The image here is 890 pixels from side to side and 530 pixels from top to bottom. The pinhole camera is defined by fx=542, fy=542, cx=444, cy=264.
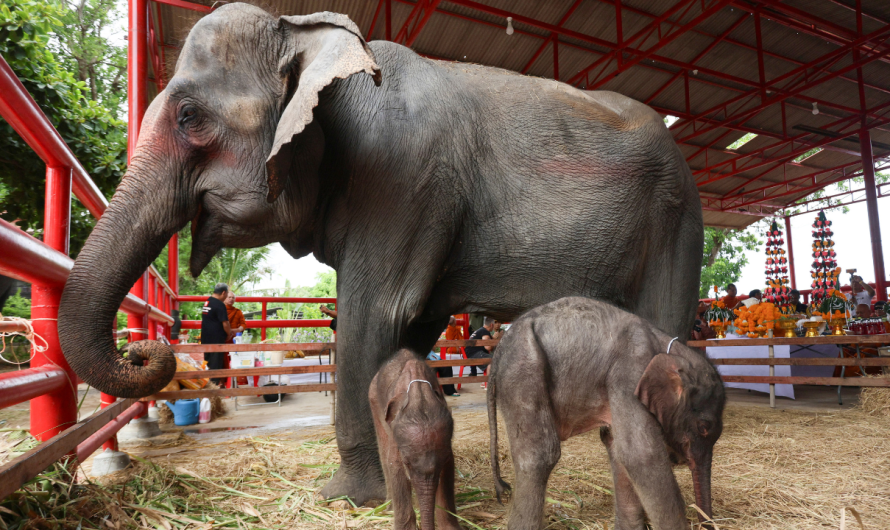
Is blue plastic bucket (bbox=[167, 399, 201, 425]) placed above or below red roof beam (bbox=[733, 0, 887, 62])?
below

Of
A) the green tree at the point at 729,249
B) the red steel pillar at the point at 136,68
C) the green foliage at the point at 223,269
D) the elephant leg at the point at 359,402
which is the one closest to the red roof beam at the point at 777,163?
the green tree at the point at 729,249

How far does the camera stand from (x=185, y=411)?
5676 mm

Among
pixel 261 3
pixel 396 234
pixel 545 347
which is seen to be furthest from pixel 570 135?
pixel 261 3

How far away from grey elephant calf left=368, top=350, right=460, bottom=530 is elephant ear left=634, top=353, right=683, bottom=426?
0.61 m

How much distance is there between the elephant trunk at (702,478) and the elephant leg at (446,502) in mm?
769

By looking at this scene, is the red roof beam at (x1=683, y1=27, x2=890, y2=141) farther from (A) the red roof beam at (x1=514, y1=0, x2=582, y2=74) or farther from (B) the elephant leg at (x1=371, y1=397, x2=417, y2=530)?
(B) the elephant leg at (x1=371, y1=397, x2=417, y2=530)

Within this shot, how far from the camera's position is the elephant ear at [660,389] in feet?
5.16

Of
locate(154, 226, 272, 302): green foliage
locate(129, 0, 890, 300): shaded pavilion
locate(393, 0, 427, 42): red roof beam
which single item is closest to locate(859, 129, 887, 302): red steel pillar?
locate(129, 0, 890, 300): shaded pavilion

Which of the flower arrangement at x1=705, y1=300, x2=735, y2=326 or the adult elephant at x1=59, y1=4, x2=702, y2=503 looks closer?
the adult elephant at x1=59, y1=4, x2=702, y2=503

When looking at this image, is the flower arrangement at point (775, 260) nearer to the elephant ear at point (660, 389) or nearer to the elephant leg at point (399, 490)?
the elephant ear at point (660, 389)

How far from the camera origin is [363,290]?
7.42 feet

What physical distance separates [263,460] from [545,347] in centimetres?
235

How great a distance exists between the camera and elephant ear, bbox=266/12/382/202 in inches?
73.9

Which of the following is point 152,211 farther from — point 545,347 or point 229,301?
point 229,301
